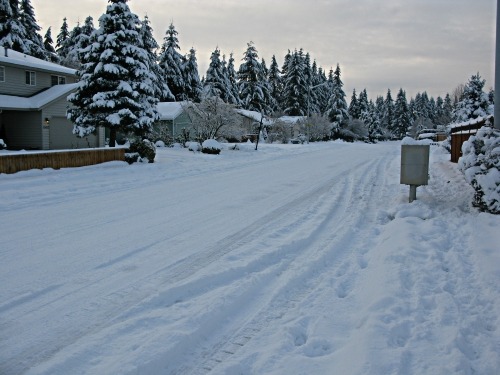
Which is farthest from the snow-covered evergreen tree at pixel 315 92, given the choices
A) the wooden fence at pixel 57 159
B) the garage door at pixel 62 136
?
the wooden fence at pixel 57 159

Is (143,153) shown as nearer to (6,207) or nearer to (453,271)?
(6,207)

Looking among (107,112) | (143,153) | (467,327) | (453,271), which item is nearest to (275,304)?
(467,327)

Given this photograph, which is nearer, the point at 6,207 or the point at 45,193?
the point at 6,207

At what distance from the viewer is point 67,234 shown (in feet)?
22.5

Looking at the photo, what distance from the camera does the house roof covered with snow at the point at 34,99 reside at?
25.0 m

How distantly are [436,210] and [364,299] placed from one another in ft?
15.9

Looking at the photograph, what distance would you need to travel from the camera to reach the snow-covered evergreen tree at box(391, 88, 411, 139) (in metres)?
98.6

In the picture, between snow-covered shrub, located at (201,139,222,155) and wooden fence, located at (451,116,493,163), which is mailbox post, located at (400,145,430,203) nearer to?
wooden fence, located at (451,116,493,163)

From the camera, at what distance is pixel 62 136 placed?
28.4 m

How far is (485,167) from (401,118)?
97.7 m

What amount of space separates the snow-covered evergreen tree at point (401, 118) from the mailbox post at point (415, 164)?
315 ft

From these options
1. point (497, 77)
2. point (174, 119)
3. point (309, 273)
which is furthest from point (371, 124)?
point (309, 273)

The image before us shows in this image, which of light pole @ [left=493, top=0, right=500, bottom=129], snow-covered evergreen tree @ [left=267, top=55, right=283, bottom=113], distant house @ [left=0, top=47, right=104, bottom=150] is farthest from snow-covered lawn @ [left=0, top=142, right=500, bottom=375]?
snow-covered evergreen tree @ [left=267, top=55, right=283, bottom=113]

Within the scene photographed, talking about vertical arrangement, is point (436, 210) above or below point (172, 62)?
below
